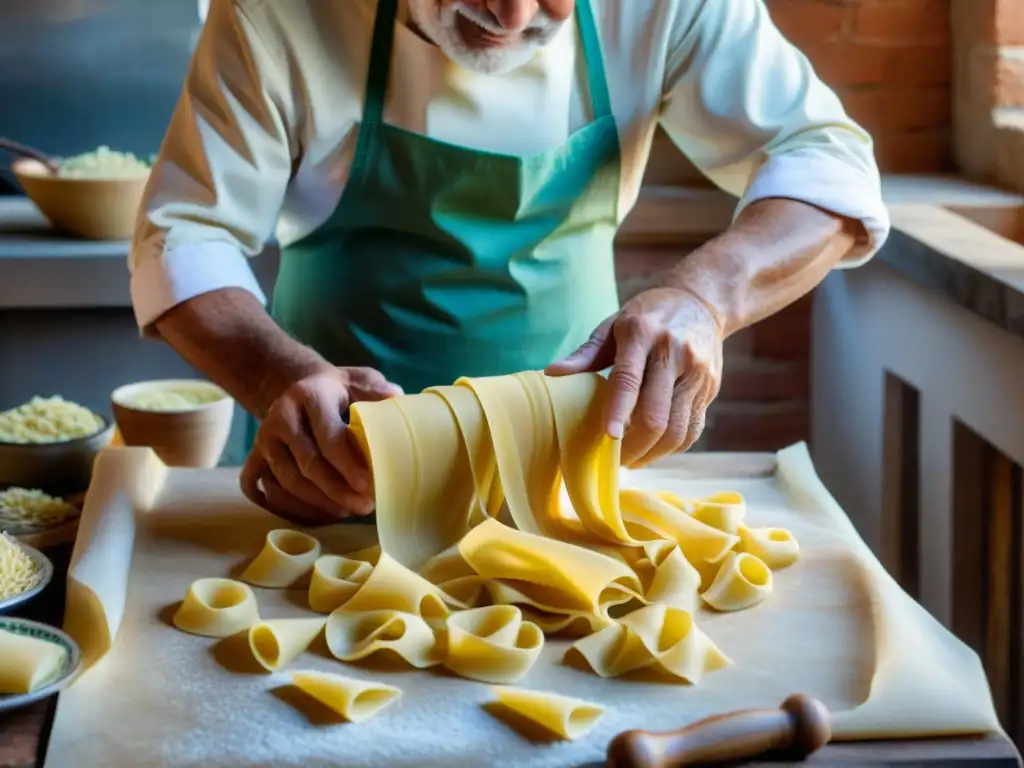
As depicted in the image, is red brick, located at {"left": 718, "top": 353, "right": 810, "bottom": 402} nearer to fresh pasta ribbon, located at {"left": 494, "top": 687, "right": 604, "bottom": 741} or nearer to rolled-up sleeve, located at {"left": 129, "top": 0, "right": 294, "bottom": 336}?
rolled-up sleeve, located at {"left": 129, "top": 0, "right": 294, "bottom": 336}

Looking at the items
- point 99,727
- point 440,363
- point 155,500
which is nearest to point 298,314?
point 440,363

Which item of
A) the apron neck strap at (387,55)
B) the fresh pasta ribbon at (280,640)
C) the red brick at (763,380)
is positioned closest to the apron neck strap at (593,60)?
the apron neck strap at (387,55)

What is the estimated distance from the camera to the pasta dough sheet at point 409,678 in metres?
1.04

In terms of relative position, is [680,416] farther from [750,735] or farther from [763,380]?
[763,380]

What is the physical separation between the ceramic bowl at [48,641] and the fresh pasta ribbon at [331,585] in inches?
8.8

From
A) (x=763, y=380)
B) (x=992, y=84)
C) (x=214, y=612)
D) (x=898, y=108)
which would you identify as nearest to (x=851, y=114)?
(x=898, y=108)

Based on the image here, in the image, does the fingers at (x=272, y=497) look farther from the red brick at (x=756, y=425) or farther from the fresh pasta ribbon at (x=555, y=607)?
the red brick at (x=756, y=425)

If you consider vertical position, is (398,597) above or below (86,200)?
below

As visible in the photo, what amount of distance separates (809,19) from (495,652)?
2.16 metres

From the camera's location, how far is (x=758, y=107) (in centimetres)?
171

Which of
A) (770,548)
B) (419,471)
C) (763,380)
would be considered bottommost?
(763,380)

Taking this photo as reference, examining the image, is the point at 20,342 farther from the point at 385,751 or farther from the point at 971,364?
the point at 385,751

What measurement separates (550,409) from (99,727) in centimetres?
52

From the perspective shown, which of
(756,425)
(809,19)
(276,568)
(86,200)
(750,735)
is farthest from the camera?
(756,425)
